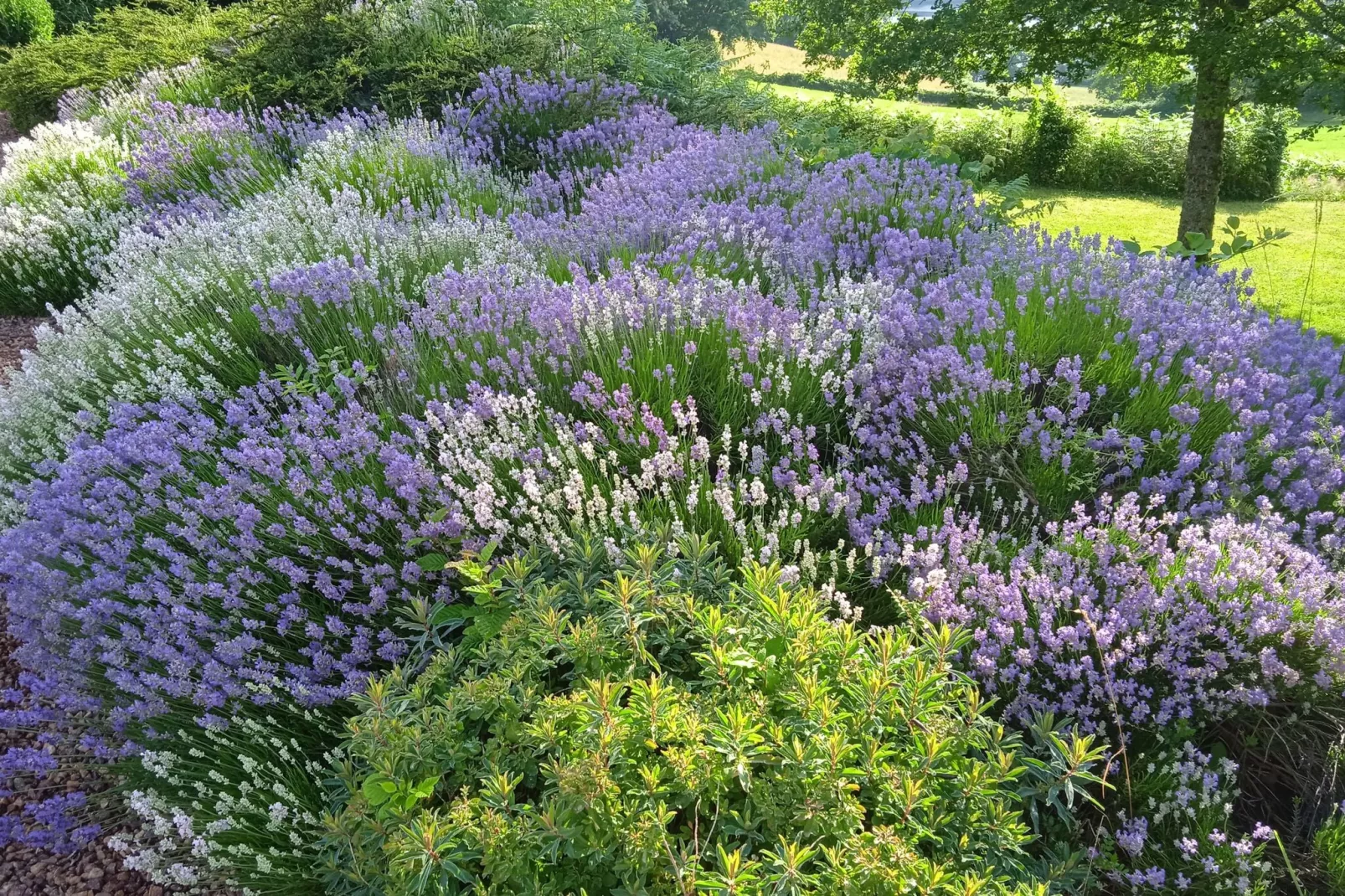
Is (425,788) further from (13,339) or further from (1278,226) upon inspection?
(1278,226)

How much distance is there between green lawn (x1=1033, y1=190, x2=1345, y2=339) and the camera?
7.54 m

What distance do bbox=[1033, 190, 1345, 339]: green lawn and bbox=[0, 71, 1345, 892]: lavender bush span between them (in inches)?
182

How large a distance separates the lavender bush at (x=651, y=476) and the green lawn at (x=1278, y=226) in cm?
462

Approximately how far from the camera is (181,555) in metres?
2.45

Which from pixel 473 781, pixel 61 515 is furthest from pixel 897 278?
pixel 61 515

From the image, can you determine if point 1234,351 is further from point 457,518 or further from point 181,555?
point 181,555

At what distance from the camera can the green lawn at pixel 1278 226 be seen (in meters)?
7.54

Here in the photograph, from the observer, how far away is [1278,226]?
1144 centimetres

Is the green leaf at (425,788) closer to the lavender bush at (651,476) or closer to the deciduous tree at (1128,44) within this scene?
the lavender bush at (651,476)

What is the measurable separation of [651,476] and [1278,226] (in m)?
13.0

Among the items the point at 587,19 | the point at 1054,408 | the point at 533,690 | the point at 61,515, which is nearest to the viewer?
the point at 533,690

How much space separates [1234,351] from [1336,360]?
43 cm

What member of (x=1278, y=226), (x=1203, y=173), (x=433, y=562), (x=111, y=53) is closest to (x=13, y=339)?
(x=433, y=562)

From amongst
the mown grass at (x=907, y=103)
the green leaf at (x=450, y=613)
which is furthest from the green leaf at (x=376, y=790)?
the mown grass at (x=907, y=103)
